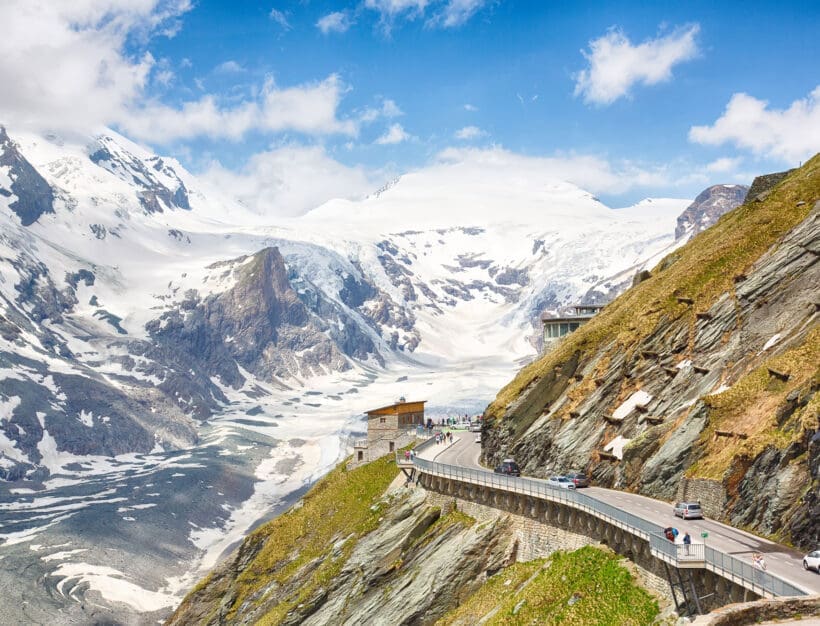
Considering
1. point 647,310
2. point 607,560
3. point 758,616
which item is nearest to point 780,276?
point 647,310

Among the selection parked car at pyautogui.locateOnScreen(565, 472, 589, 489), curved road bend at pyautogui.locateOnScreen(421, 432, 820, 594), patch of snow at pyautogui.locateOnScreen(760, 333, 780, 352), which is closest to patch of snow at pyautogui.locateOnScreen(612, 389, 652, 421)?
parked car at pyautogui.locateOnScreen(565, 472, 589, 489)

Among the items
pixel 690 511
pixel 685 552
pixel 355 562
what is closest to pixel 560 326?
pixel 355 562

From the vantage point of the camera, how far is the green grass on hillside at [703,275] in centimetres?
7731

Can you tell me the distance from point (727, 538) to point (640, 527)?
4187mm

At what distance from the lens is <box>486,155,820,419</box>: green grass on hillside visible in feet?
254

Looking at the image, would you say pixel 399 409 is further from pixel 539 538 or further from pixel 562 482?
pixel 539 538

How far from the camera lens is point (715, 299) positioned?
74.8 meters

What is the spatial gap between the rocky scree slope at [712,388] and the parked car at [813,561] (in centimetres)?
393

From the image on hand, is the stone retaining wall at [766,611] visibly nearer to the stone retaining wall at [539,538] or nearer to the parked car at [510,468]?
the stone retaining wall at [539,538]

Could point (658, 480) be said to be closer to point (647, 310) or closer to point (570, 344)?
point (647, 310)

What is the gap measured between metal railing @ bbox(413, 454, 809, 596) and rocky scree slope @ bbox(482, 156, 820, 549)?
628cm

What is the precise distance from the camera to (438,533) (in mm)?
73062

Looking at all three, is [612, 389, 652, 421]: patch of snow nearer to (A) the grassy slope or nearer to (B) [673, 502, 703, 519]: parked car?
(A) the grassy slope

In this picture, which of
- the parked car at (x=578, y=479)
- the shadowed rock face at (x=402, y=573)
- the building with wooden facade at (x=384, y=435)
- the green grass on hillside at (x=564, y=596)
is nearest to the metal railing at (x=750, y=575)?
the green grass on hillside at (x=564, y=596)
